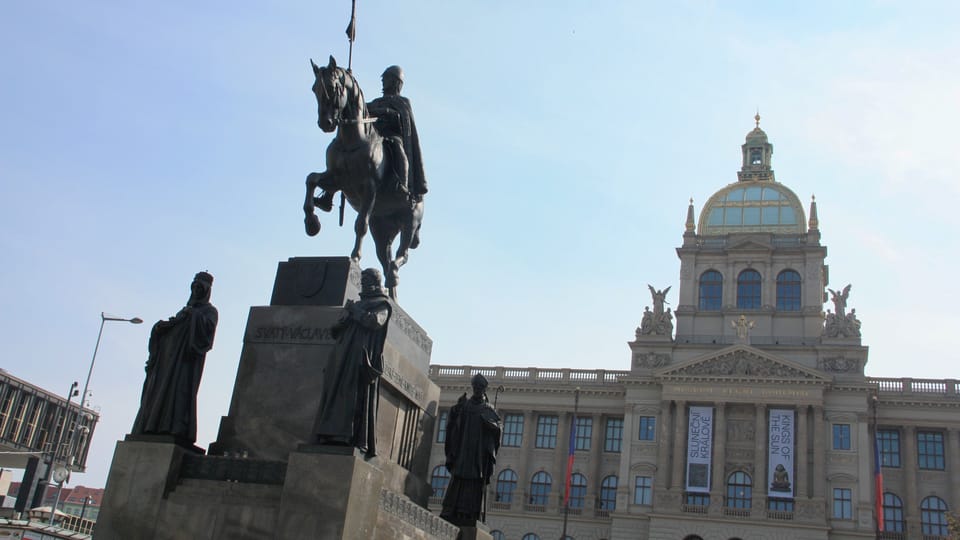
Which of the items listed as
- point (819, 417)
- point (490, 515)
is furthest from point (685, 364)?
point (490, 515)

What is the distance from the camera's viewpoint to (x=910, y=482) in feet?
196

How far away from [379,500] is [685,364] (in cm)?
5586

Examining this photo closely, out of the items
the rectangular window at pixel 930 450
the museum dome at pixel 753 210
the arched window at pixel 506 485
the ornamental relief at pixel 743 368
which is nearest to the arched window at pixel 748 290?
the museum dome at pixel 753 210

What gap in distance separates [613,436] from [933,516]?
20.9m

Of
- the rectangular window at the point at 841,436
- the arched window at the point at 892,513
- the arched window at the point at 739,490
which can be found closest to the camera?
the arched window at the point at 892,513

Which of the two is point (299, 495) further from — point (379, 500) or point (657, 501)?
point (657, 501)

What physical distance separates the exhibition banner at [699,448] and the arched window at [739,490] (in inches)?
59.1

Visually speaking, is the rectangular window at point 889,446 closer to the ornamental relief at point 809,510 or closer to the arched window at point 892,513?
the arched window at point 892,513

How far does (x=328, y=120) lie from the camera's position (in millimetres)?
11102

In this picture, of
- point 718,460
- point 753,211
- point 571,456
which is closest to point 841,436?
point 718,460

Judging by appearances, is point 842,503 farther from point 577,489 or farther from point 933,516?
point 577,489

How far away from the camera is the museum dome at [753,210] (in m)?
71.4

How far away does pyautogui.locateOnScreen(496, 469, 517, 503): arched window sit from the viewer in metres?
67.7

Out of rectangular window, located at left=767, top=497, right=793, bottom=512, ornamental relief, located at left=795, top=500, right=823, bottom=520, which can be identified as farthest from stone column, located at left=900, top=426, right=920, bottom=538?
rectangular window, located at left=767, top=497, right=793, bottom=512
